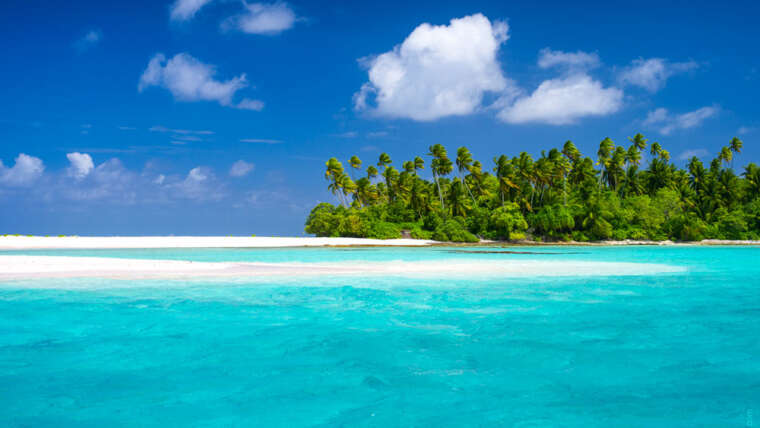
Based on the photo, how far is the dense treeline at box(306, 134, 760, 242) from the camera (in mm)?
65125

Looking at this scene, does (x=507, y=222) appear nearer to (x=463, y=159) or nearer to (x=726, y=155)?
(x=463, y=159)

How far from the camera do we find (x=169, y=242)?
55031mm

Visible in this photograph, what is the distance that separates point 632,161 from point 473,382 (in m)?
86.3

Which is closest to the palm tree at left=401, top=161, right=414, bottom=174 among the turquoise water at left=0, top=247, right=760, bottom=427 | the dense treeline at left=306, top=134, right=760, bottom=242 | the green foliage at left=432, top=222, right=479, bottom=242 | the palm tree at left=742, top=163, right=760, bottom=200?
the dense treeline at left=306, top=134, right=760, bottom=242

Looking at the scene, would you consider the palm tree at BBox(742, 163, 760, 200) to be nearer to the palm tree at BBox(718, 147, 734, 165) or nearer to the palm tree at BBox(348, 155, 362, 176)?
the palm tree at BBox(718, 147, 734, 165)

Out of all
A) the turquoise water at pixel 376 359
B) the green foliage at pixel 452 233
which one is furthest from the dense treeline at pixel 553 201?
the turquoise water at pixel 376 359

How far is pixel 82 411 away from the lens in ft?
17.0

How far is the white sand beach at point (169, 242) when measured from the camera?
48.1 meters

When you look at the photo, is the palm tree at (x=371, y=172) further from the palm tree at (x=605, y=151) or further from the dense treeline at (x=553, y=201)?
the palm tree at (x=605, y=151)

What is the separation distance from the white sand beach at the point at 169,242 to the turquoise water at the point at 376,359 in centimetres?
4118

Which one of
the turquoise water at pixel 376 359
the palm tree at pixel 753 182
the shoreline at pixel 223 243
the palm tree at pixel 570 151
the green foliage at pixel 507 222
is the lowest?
the turquoise water at pixel 376 359

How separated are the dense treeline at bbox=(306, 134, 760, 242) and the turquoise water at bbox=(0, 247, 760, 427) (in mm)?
52955

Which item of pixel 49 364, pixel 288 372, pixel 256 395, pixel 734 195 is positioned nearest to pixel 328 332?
pixel 288 372

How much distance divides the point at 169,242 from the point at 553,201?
1884 inches
